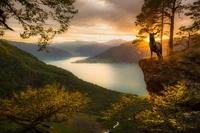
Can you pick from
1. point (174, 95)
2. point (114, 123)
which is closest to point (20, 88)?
point (114, 123)

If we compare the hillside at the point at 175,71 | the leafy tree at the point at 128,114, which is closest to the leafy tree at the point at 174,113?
the hillside at the point at 175,71

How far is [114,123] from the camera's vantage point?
97.0 feet

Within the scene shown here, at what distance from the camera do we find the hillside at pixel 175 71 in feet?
78.9

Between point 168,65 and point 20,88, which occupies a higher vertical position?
point 168,65

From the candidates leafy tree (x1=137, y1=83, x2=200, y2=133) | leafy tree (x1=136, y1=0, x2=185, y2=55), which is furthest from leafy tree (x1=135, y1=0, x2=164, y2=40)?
leafy tree (x1=137, y1=83, x2=200, y2=133)

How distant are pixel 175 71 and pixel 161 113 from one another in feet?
34.0

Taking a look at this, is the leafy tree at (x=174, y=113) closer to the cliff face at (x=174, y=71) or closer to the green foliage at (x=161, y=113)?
the green foliage at (x=161, y=113)

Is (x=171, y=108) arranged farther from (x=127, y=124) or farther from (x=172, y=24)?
(x=172, y=24)

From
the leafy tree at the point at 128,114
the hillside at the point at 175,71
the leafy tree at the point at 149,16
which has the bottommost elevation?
the leafy tree at the point at 128,114

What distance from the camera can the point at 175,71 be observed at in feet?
85.5

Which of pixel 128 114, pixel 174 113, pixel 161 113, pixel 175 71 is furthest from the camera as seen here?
pixel 128 114

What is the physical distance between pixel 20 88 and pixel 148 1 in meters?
179

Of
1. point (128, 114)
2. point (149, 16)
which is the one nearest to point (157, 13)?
point (149, 16)

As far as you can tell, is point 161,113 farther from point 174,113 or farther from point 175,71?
point 175,71
